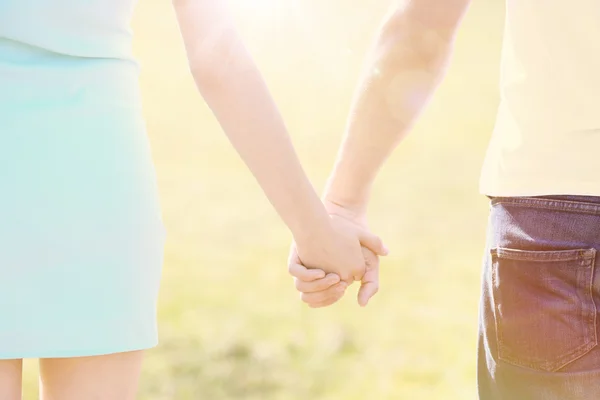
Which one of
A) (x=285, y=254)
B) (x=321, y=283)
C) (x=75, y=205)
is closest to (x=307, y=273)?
(x=321, y=283)

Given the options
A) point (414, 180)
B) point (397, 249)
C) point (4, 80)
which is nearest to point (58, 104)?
point (4, 80)

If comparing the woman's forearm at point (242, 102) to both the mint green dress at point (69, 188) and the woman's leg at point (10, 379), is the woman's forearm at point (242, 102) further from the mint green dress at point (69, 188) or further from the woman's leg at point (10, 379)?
the woman's leg at point (10, 379)

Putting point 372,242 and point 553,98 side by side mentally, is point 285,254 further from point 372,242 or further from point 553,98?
point 553,98

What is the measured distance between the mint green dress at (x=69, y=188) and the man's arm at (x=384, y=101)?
76 cm

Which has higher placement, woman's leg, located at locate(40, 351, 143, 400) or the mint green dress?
the mint green dress

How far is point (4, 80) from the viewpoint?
66.3 inches

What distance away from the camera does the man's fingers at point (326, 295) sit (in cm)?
248

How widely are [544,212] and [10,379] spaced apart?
1128 millimetres

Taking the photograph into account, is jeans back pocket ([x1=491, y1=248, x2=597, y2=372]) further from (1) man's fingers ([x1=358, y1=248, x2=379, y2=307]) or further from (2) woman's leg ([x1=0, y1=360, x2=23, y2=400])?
(2) woman's leg ([x1=0, y1=360, x2=23, y2=400])

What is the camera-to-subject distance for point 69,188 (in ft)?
5.61

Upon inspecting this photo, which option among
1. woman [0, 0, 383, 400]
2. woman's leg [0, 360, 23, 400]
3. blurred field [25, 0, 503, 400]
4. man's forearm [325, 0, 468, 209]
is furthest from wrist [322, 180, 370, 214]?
woman's leg [0, 360, 23, 400]

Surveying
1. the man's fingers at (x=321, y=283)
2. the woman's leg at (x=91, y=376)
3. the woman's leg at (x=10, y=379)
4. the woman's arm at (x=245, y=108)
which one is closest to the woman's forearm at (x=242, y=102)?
the woman's arm at (x=245, y=108)

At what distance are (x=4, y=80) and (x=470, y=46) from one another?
70.3 ft

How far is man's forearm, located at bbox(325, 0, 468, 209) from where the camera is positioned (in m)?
2.32
